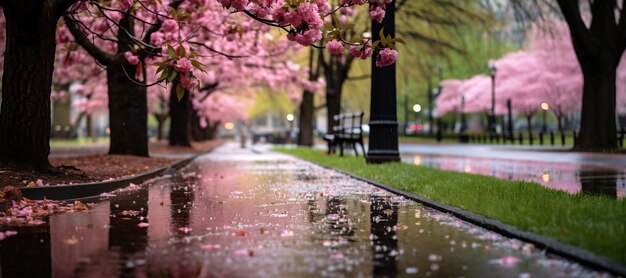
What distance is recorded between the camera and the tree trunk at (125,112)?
2266 centimetres

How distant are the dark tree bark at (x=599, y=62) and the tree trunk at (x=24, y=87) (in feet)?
72.4

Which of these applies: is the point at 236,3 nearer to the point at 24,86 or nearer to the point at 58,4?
the point at 58,4

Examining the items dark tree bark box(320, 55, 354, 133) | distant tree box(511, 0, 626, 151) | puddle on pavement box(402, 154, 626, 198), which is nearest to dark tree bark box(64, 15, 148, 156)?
puddle on pavement box(402, 154, 626, 198)

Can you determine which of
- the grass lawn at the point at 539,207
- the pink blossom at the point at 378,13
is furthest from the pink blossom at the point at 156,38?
the pink blossom at the point at 378,13

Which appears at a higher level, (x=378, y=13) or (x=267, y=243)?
(x=378, y=13)

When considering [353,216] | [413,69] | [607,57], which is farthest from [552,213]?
[413,69]

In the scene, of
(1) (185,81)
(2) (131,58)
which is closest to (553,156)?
(2) (131,58)

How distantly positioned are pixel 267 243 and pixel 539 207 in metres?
3.42

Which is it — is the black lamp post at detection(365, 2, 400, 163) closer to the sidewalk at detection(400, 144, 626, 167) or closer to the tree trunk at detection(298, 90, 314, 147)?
the sidewalk at detection(400, 144, 626, 167)

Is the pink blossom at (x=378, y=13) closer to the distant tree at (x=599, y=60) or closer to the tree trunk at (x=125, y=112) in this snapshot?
the tree trunk at (x=125, y=112)

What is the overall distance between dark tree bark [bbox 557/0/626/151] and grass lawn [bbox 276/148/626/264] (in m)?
17.8

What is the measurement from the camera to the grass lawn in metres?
6.31

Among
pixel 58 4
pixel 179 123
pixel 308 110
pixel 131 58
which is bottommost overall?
pixel 179 123

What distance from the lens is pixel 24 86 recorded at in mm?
12438
